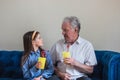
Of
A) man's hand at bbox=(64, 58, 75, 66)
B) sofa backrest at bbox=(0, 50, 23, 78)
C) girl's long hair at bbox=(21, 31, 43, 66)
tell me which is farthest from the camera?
sofa backrest at bbox=(0, 50, 23, 78)

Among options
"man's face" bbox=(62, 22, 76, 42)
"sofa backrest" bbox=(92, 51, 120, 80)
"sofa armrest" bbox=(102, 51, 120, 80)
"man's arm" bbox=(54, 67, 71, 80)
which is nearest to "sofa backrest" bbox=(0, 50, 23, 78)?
"man's arm" bbox=(54, 67, 71, 80)

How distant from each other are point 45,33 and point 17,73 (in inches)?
24.8

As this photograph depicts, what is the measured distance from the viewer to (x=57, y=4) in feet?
11.1

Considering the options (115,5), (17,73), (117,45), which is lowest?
(17,73)

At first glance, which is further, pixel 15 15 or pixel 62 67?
pixel 15 15

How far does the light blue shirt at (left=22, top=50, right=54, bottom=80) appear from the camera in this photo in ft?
9.12

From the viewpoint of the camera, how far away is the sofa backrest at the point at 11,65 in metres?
3.28

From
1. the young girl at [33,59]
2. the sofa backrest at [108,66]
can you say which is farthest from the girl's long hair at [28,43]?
the sofa backrest at [108,66]

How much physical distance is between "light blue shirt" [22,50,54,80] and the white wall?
2.07 ft

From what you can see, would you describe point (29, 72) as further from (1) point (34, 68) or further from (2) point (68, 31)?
(2) point (68, 31)

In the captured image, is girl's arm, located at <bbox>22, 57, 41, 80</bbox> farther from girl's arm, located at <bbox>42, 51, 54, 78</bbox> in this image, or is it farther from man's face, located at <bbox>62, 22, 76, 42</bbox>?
man's face, located at <bbox>62, 22, 76, 42</bbox>

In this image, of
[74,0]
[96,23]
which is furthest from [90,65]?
[74,0]

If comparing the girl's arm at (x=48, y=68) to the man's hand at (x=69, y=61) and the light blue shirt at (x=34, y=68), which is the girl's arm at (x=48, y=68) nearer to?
the light blue shirt at (x=34, y=68)

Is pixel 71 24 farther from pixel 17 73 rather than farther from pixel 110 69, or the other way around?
pixel 17 73
